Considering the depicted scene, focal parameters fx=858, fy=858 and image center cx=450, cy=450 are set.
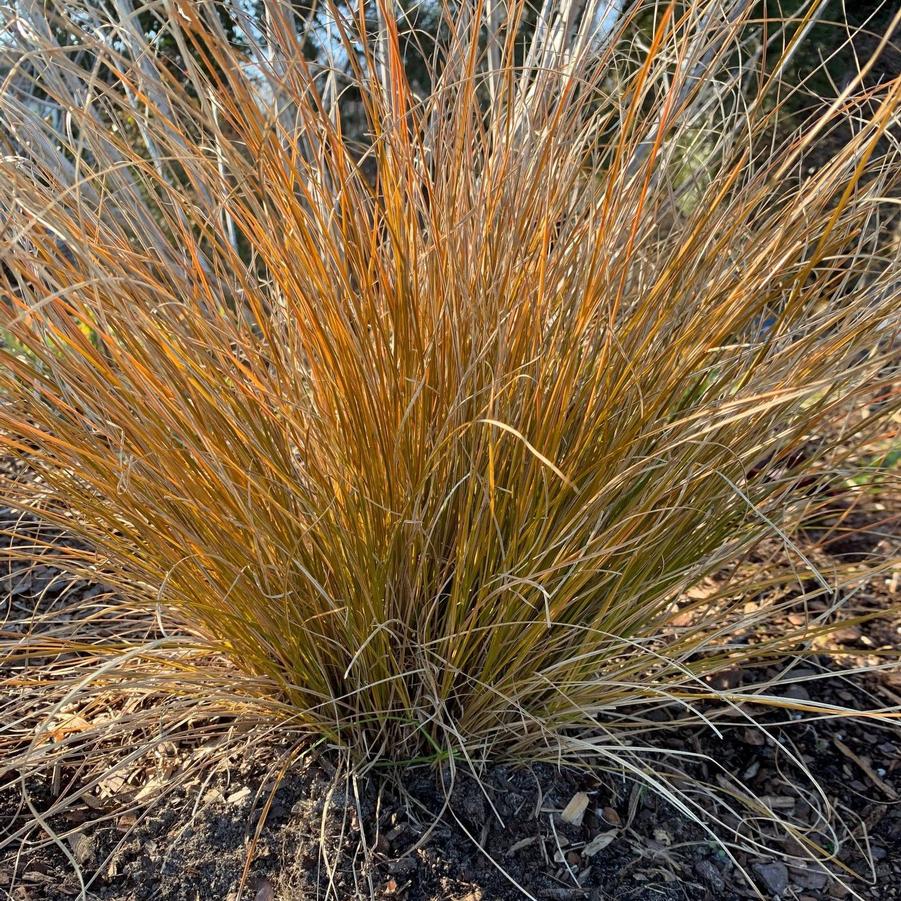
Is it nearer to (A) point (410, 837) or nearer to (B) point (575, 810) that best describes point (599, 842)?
(B) point (575, 810)

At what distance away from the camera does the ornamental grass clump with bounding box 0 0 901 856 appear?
3.84 feet

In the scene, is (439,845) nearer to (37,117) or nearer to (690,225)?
(690,225)

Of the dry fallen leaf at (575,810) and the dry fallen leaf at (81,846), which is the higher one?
the dry fallen leaf at (81,846)

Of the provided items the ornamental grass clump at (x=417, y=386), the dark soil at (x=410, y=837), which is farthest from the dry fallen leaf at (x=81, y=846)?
the ornamental grass clump at (x=417, y=386)

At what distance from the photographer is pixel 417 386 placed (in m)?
1.16

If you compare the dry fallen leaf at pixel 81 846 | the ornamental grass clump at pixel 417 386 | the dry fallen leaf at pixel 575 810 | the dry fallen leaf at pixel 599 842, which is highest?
the ornamental grass clump at pixel 417 386

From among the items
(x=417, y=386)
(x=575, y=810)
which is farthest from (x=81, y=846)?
(x=417, y=386)

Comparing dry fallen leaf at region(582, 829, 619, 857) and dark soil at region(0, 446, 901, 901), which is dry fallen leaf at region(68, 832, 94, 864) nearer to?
dark soil at region(0, 446, 901, 901)

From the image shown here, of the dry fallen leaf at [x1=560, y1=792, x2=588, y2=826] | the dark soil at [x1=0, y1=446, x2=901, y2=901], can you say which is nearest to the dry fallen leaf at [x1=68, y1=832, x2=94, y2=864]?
the dark soil at [x1=0, y1=446, x2=901, y2=901]

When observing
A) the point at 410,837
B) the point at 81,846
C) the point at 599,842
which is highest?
the point at 81,846

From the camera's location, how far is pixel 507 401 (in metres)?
1.21

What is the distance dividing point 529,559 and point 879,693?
1011 millimetres

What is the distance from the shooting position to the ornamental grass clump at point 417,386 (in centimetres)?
117

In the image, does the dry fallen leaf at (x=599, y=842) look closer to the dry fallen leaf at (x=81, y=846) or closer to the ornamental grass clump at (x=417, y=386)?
the ornamental grass clump at (x=417, y=386)
